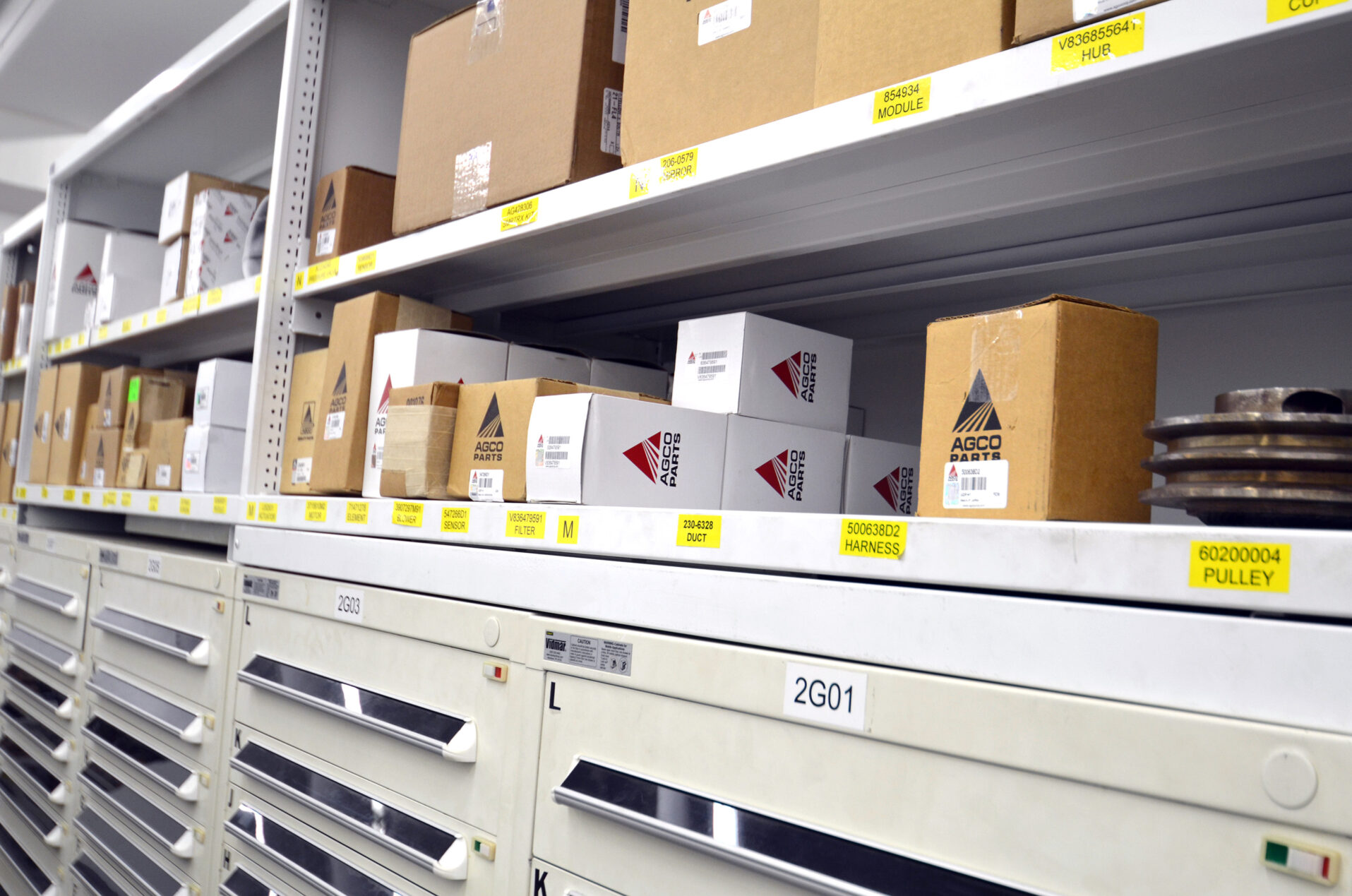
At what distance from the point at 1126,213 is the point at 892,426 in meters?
0.60

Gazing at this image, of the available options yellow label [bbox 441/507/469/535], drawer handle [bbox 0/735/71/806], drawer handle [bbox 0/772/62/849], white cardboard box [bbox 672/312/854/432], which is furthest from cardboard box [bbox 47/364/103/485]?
white cardboard box [bbox 672/312/854/432]

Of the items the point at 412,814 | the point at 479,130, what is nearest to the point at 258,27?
the point at 479,130

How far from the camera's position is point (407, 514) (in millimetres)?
1470

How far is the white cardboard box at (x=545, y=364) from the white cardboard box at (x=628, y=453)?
35 cm

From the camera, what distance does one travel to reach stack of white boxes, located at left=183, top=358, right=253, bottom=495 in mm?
2166

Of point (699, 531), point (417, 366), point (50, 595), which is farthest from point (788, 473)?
point (50, 595)

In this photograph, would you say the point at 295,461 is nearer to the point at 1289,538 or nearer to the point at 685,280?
the point at 685,280

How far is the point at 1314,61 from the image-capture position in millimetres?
763

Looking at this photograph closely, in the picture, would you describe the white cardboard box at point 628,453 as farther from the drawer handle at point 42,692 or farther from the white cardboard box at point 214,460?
the drawer handle at point 42,692

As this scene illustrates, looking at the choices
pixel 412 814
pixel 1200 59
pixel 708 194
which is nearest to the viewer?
pixel 1200 59

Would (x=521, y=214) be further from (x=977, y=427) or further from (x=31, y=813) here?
(x=31, y=813)

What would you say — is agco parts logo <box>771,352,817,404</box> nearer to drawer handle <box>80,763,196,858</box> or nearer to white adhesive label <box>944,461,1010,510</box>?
white adhesive label <box>944,461,1010,510</box>

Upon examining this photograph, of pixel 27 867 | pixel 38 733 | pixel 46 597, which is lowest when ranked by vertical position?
pixel 27 867

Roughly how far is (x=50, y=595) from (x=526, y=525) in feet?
6.53
